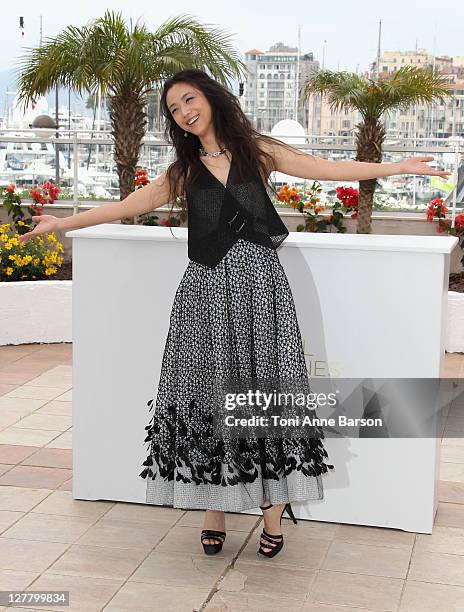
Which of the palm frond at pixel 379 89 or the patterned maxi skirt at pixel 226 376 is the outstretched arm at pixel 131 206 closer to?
the patterned maxi skirt at pixel 226 376

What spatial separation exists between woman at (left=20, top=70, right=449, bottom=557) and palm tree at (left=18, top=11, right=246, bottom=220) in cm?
523

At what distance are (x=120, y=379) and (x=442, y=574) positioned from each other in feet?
4.62

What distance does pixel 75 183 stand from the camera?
8.77 metres

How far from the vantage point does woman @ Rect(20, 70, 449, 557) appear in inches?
125

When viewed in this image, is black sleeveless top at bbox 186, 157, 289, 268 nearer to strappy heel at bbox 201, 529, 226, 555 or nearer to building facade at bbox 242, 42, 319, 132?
strappy heel at bbox 201, 529, 226, 555

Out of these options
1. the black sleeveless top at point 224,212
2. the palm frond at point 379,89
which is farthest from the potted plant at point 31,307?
the black sleeveless top at point 224,212

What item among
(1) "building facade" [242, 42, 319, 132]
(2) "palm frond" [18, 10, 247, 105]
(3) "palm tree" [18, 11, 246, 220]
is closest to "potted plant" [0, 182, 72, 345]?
(3) "palm tree" [18, 11, 246, 220]

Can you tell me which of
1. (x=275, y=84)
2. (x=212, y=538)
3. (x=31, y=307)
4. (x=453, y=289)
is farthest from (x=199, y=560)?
(x=275, y=84)

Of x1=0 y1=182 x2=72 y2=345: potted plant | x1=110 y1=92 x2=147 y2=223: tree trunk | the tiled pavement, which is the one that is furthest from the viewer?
x1=110 y1=92 x2=147 y2=223: tree trunk

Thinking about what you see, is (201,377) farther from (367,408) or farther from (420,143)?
(420,143)

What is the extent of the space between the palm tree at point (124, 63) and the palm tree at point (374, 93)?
982 millimetres

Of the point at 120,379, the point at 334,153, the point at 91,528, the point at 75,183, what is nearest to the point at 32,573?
the point at 91,528

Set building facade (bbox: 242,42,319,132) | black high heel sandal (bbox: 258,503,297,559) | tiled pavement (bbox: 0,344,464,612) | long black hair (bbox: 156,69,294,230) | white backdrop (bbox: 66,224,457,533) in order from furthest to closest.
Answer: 1. building facade (bbox: 242,42,319,132)
2. white backdrop (bbox: 66,224,457,533)
3. black high heel sandal (bbox: 258,503,297,559)
4. long black hair (bbox: 156,69,294,230)
5. tiled pavement (bbox: 0,344,464,612)

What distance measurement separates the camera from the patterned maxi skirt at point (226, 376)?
3.17 metres
